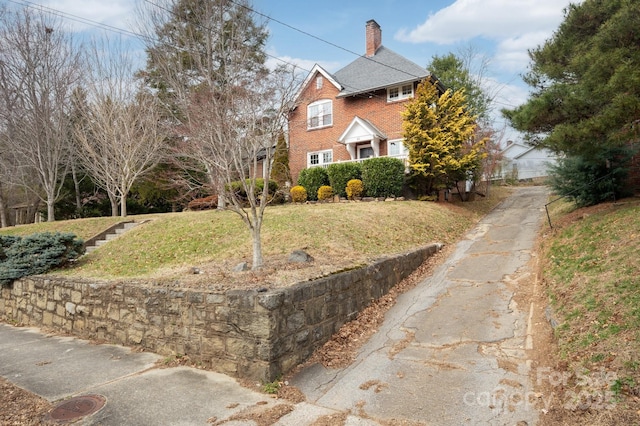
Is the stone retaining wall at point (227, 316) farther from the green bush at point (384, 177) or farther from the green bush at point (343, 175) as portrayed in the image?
the green bush at point (343, 175)

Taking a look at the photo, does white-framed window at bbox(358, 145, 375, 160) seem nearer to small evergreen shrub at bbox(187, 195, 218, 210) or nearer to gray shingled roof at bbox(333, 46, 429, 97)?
gray shingled roof at bbox(333, 46, 429, 97)

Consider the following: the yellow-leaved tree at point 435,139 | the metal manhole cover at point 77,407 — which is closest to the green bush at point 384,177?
the yellow-leaved tree at point 435,139

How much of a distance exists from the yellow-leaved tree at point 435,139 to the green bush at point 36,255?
12017mm

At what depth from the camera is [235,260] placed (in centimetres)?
730

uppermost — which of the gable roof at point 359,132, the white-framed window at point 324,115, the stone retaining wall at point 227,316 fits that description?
the white-framed window at point 324,115

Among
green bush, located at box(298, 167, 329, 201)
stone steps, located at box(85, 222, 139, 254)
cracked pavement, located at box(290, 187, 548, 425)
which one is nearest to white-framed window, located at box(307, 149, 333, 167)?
green bush, located at box(298, 167, 329, 201)

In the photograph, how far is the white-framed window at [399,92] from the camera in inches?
753

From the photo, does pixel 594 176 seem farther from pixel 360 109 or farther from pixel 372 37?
pixel 372 37

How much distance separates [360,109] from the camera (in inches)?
816

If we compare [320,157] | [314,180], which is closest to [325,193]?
[314,180]

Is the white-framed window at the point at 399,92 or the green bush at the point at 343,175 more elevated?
the white-framed window at the point at 399,92

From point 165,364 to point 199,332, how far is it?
67 cm

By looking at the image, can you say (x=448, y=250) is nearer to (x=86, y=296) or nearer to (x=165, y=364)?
(x=165, y=364)

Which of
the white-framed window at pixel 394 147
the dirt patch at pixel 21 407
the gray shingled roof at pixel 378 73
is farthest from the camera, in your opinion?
the white-framed window at pixel 394 147
